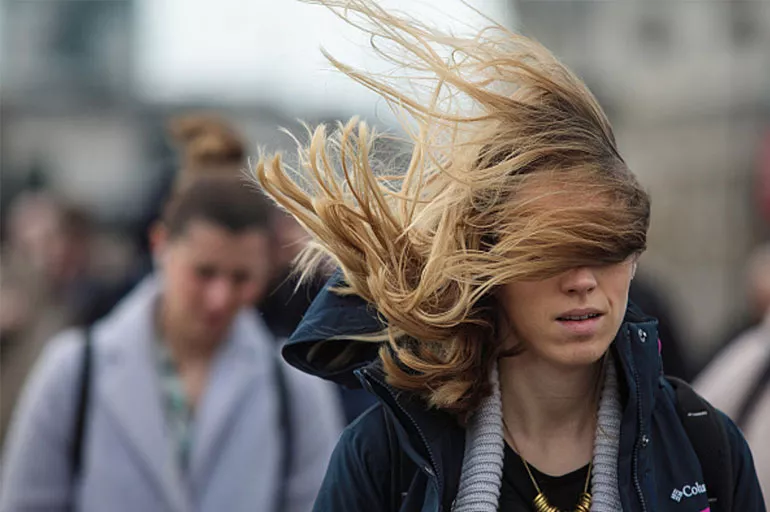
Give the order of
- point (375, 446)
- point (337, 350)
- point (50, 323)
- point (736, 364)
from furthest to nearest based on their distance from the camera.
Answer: point (50, 323) → point (736, 364) → point (337, 350) → point (375, 446)

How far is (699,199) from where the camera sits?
47406 millimetres

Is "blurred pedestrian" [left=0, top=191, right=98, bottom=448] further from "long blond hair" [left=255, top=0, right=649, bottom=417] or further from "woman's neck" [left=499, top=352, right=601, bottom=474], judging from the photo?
"woman's neck" [left=499, top=352, right=601, bottom=474]

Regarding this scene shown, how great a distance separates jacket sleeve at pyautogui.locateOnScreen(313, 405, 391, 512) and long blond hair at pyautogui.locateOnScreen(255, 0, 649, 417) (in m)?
0.13

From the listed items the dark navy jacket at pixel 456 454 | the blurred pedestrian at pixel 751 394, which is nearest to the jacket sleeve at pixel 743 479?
the dark navy jacket at pixel 456 454

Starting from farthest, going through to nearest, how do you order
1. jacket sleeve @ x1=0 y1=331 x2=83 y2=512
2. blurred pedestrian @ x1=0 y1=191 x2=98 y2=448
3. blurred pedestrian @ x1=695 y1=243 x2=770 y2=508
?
1. blurred pedestrian @ x1=0 y1=191 x2=98 y2=448
2. blurred pedestrian @ x1=695 y1=243 x2=770 y2=508
3. jacket sleeve @ x1=0 y1=331 x2=83 y2=512

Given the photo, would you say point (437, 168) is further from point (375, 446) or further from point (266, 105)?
point (266, 105)

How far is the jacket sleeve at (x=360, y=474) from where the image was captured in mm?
A: 2412

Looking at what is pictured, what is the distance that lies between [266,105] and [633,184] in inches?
1978

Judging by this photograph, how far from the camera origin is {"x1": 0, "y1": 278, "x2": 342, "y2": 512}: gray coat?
4.20 metres

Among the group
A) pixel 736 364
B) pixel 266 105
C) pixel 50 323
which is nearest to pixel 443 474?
pixel 736 364

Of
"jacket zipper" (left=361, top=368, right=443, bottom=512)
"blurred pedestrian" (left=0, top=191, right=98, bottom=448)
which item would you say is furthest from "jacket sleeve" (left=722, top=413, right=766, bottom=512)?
"blurred pedestrian" (left=0, top=191, right=98, bottom=448)

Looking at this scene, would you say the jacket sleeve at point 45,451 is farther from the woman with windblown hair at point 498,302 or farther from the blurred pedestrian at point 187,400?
the woman with windblown hair at point 498,302

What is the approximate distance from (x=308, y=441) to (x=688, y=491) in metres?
2.28

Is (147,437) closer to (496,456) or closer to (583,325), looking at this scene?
(496,456)
